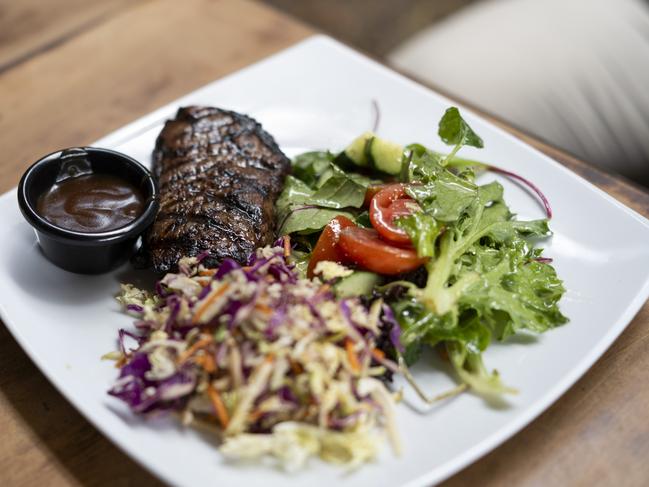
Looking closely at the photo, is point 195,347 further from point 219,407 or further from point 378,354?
point 378,354

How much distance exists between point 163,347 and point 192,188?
34.0 inches

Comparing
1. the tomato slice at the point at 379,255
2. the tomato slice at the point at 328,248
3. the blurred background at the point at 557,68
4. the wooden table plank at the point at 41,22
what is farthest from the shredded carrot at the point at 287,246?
the wooden table plank at the point at 41,22

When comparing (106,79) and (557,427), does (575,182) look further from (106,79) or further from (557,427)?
(106,79)

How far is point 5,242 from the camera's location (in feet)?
9.44

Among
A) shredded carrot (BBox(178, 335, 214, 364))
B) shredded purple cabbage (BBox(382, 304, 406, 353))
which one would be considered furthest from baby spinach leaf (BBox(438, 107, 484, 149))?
shredded carrot (BBox(178, 335, 214, 364))

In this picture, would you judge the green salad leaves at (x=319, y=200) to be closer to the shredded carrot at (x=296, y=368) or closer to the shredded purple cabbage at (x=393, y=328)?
the shredded purple cabbage at (x=393, y=328)

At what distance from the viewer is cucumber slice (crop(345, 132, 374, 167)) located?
334 centimetres

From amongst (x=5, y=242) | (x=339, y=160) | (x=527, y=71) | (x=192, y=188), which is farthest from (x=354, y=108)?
(x=5, y=242)

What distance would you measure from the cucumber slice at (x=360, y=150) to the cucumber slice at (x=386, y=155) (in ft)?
0.12

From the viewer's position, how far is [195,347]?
2.33 metres

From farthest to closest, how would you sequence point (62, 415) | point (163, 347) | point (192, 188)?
point (192, 188), point (62, 415), point (163, 347)

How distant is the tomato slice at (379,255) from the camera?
265cm

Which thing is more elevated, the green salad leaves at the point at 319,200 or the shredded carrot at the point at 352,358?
the shredded carrot at the point at 352,358

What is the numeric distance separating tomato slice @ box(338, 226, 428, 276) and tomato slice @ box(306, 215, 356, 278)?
68 mm
